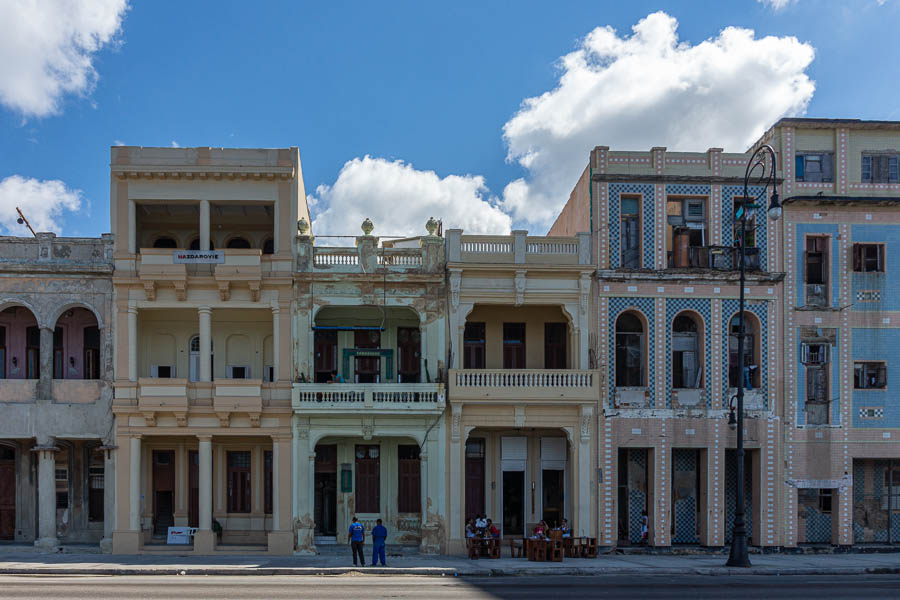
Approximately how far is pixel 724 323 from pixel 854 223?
20.7ft

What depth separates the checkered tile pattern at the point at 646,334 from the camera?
27.0 m

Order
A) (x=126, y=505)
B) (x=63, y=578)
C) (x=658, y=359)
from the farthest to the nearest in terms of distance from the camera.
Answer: (x=658, y=359)
(x=126, y=505)
(x=63, y=578)

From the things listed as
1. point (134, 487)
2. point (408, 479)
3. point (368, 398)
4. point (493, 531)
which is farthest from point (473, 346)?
point (134, 487)

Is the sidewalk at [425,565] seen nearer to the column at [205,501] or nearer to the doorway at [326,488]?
the column at [205,501]

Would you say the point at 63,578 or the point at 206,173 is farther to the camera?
the point at 206,173

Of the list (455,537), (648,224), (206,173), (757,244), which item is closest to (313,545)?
(455,537)

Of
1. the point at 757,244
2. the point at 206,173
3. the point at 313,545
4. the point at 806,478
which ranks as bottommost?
the point at 313,545

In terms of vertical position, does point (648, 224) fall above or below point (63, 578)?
above

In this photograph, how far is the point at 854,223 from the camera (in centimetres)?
2791

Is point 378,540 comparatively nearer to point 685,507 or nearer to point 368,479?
point 368,479

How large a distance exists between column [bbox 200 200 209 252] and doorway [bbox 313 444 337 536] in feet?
28.0

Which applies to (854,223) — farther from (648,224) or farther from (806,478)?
(806,478)

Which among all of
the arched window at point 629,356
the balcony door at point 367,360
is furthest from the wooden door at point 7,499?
the arched window at point 629,356

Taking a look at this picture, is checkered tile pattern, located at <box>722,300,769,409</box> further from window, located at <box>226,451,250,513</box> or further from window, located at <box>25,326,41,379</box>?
window, located at <box>25,326,41,379</box>
